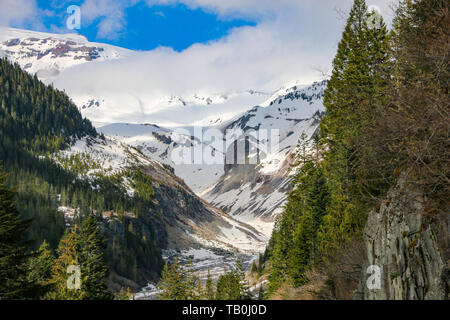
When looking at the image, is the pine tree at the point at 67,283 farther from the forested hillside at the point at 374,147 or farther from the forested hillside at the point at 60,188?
the forested hillside at the point at 60,188

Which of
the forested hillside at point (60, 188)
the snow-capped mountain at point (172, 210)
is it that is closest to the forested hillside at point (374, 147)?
the forested hillside at point (60, 188)

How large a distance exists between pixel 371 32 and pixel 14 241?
2944 cm

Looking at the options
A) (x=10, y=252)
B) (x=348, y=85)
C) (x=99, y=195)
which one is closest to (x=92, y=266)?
(x=10, y=252)

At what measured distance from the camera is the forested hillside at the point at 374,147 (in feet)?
36.9

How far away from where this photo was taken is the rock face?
35.3 ft

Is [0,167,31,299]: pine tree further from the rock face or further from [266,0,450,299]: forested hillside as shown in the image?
the rock face

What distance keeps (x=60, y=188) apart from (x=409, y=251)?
13928 cm

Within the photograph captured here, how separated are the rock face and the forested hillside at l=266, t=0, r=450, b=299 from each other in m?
0.08

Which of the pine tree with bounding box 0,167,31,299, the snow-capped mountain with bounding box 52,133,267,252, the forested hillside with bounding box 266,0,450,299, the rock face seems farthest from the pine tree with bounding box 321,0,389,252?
the snow-capped mountain with bounding box 52,133,267,252

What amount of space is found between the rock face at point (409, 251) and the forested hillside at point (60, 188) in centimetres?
6358

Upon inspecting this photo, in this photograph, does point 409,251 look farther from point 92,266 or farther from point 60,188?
point 60,188
